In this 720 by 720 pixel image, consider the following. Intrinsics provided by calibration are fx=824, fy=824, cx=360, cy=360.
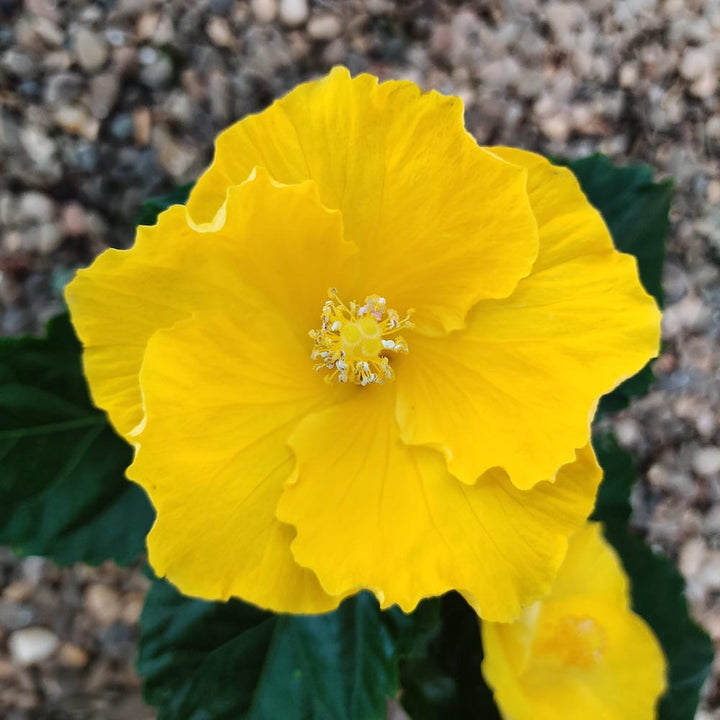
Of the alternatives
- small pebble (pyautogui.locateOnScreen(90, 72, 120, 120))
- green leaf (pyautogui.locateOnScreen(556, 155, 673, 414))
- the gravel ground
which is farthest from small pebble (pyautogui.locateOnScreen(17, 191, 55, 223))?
green leaf (pyautogui.locateOnScreen(556, 155, 673, 414))

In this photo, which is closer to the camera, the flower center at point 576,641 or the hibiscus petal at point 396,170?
the hibiscus petal at point 396,170

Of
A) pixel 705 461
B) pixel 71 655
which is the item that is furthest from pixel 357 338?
pixel 705 461

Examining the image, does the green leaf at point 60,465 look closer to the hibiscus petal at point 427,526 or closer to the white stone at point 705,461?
the hibiscus petal at point 427,526

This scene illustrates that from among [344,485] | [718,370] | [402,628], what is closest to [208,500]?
[344,485]

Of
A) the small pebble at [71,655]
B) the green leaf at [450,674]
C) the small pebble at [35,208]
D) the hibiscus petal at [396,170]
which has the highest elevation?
the hibiscus petal at [396,170]

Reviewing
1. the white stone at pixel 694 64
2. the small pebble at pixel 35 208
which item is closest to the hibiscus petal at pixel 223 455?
the small pebble at pixel 35 208

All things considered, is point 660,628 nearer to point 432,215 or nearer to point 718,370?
point 718,370

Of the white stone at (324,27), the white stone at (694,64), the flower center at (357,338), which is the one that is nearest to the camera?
the flower center at (357,338)

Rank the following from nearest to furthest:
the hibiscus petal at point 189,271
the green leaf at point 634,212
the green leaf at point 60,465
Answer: the hibiscus petal at point 189,271, the green leaf at point 60,465, the green leaf at point 634,212

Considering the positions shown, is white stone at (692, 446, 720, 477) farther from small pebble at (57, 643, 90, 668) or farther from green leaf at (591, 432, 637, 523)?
small pebble at (57, 643, 90, 668)
